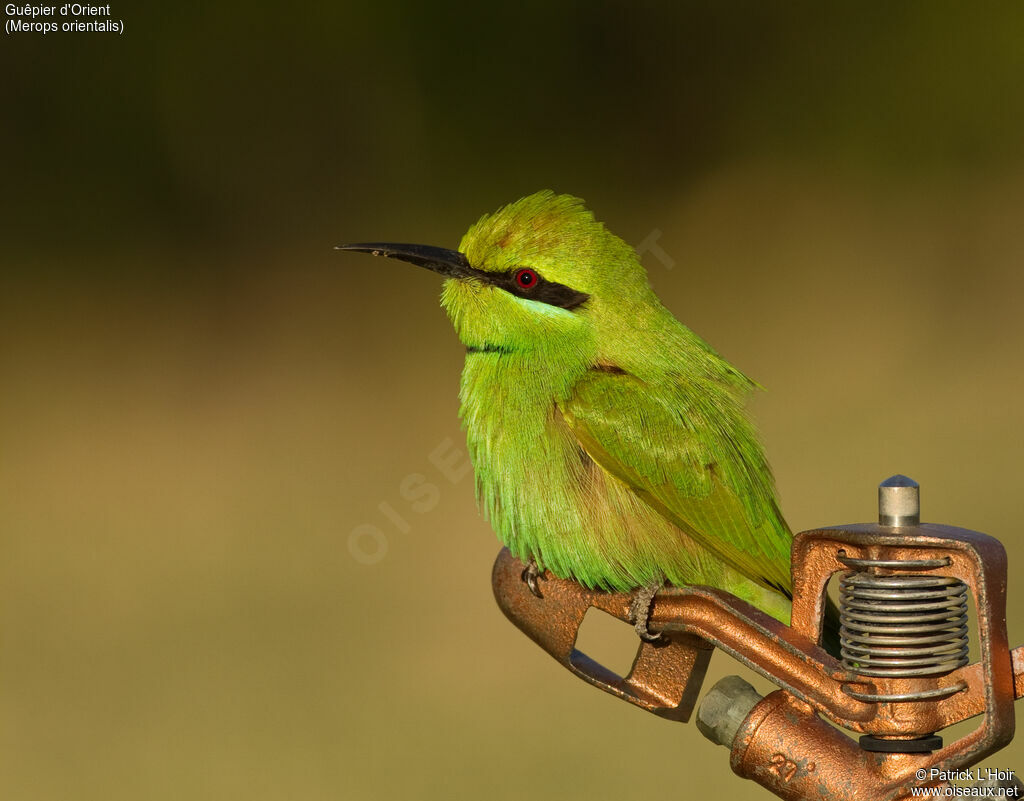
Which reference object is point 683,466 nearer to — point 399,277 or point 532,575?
point 532,575

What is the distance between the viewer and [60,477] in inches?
178

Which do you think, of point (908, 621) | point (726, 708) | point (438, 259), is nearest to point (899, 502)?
point (908, 621)

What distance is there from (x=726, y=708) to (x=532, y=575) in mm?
781

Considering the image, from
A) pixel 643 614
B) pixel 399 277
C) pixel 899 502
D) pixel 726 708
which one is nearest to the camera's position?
pixel 899 502

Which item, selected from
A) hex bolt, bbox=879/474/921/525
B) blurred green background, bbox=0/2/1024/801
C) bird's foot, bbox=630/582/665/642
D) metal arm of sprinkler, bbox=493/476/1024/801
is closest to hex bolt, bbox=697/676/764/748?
metal arm of sprinkler, bbox=493/476/1024/801

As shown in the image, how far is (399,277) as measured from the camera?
16.5 ft

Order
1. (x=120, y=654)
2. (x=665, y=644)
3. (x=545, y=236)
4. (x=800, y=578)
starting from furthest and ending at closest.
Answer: (x=120, y=654), (x=545, y=236), (x=665, y=644), (x=800, y=578)

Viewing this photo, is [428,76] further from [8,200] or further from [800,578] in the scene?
[800,578]

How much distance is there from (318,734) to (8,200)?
230 centimetres

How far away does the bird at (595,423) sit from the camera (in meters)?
2.29

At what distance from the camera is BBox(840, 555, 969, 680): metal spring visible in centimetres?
129

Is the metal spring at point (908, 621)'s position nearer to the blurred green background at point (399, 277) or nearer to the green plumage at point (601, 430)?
the green plumage at point (601, 430)

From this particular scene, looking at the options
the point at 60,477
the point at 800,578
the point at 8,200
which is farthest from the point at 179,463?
the point at 800,578

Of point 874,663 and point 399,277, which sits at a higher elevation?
Result: point 399,277
